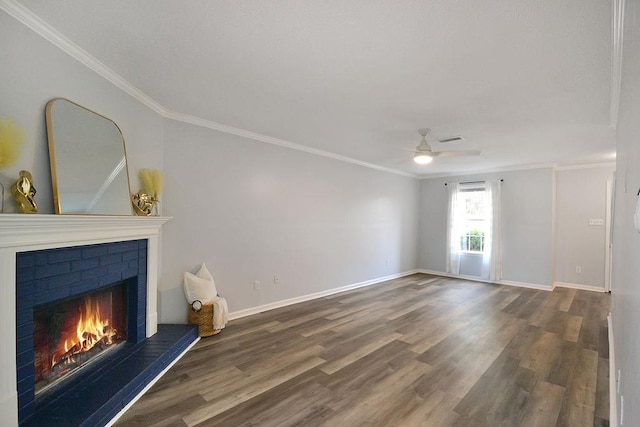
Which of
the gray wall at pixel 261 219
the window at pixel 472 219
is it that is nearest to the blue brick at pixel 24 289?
the gray wall at pixel 261 219

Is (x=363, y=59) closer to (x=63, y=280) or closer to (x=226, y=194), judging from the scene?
(x=226, y=194)

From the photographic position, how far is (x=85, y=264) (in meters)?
2.06

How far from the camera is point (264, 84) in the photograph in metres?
2.45

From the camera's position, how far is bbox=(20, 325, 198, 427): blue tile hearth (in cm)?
167

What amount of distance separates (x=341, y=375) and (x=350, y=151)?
3.42 metres

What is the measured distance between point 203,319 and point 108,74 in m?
2.49

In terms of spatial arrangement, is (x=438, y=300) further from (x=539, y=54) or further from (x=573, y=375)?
(x=539, y=54)

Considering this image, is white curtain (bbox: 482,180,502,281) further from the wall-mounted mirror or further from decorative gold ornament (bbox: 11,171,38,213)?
decorative gold ornament (bbox: 11,171,38,213)

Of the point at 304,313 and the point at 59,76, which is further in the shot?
the point at 304,313

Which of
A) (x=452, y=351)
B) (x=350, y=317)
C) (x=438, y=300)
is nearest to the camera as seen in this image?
(x=452, y=351)

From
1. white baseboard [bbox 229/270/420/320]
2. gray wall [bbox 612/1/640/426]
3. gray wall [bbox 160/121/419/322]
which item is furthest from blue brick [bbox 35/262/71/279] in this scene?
gray wall [bbox 612/1/640/426]

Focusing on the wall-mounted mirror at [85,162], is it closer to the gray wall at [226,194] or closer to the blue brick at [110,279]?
the gray wall at [226,194]

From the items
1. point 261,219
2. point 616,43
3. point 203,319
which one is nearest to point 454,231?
point 261,219

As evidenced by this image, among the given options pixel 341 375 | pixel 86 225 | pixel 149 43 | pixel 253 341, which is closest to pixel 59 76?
pixel 149 43
